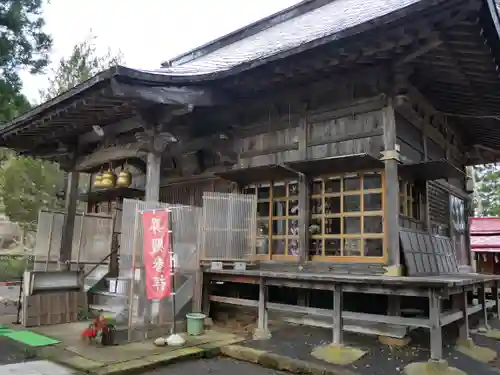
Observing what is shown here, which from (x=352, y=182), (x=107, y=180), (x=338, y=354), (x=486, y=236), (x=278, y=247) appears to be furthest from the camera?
(x=486, y=236)

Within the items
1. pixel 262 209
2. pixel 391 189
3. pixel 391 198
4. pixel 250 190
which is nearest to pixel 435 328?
pixel 391 198

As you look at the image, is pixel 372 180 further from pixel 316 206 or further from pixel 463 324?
pixel 463 324

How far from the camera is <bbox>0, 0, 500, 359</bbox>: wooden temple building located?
241 inches

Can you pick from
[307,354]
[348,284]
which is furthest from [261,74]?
[307,354]

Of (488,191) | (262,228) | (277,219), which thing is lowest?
(262,228)

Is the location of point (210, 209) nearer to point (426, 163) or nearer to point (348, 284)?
point (348, 284)

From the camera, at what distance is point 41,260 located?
35.8 feet

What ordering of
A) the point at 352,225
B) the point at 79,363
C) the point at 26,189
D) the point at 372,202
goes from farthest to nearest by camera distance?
the point at 26,189, the point at 352,225, the point at 372,202, the point at 79,363

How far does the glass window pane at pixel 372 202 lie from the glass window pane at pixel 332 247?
33.7 inches

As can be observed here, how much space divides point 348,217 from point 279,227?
5.20 feet

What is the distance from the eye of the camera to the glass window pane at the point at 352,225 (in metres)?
7.54

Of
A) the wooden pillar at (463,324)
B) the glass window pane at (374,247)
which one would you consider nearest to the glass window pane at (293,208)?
the glass window pane at (374,247)

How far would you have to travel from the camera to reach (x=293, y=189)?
854 centimetres

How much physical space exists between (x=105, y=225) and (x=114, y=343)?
18.3 feet
